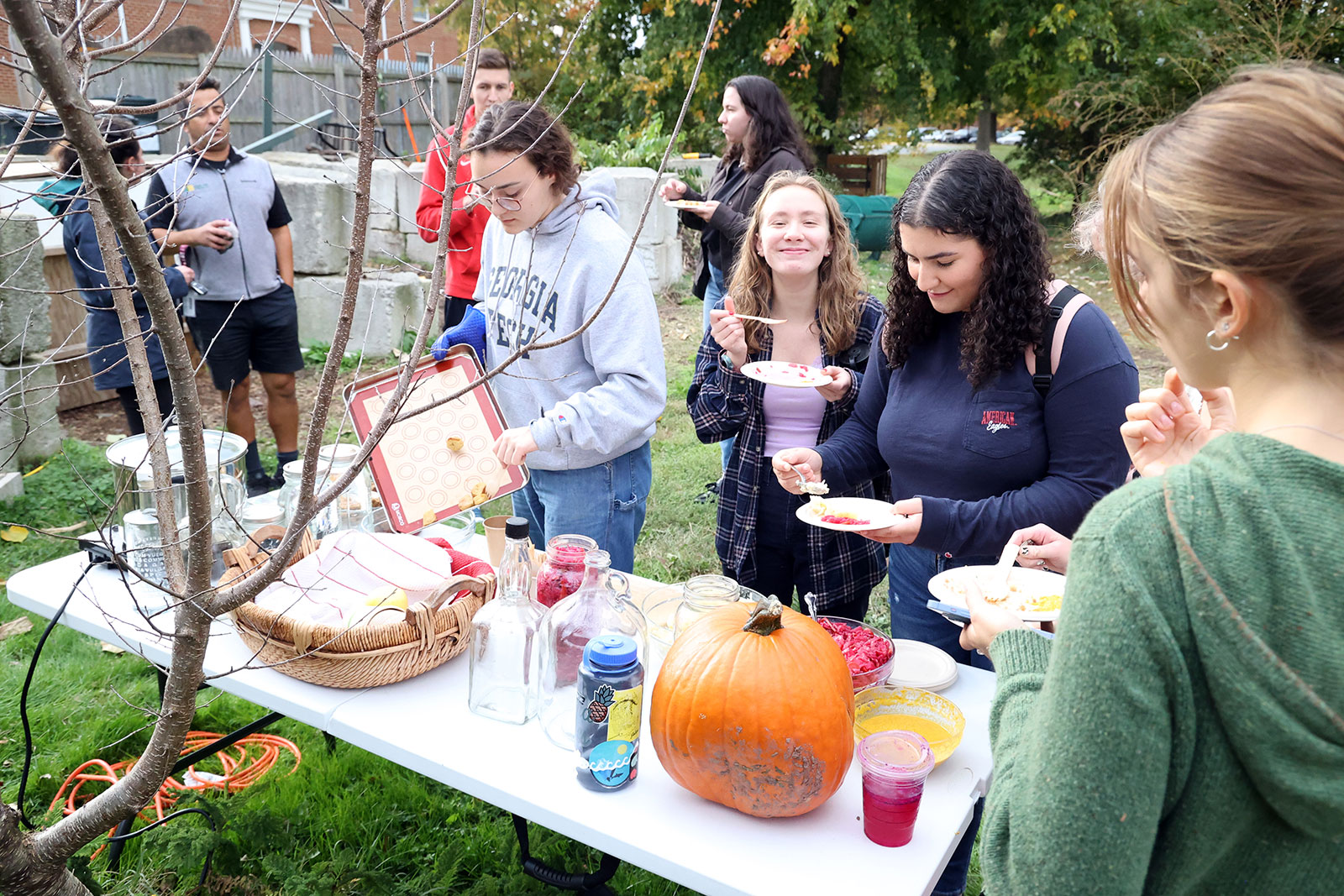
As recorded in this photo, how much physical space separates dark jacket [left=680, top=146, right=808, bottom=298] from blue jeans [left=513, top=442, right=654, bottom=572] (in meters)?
2.33

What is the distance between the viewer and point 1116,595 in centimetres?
89

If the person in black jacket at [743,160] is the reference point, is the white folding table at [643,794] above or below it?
below

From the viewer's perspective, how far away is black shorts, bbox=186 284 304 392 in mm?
5293

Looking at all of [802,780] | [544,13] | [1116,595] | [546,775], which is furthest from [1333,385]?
[544,13]

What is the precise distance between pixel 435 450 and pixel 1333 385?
6.96ft

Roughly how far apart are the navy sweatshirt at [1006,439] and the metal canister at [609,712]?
95cm

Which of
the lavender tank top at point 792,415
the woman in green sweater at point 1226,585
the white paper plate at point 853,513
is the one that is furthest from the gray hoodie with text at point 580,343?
Result: the woman in green sweater at point 1226,585

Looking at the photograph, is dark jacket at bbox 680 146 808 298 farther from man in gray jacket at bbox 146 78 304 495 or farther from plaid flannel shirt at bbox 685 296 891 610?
man in gray jacket at bbox 146 78 304 495

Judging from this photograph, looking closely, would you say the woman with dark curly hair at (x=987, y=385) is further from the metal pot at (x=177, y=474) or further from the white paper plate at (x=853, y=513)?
the metal pot at (x=177, y=474)

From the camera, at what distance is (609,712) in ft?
5.36

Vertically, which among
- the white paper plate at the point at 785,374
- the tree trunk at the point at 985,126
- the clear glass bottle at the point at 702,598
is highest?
the tree trunk at the point at 985,126

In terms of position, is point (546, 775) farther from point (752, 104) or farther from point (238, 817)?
point (752, 104)

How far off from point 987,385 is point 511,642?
1.27 m

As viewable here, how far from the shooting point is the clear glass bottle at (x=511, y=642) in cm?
190
